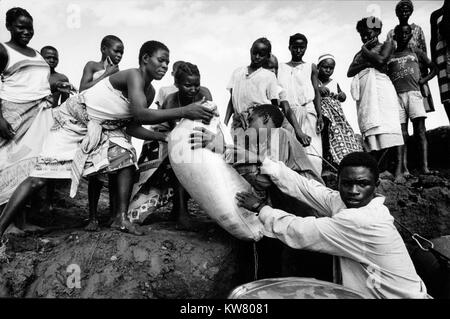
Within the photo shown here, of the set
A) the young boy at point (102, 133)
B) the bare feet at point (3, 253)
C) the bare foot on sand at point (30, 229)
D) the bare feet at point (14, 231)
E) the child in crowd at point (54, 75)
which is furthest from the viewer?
the child in crowd at point (54, 75)

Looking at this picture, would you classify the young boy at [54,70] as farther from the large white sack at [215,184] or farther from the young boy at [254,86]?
the large white sack at [215,184]

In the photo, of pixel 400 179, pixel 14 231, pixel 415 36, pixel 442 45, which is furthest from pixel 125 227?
pixel 415 36

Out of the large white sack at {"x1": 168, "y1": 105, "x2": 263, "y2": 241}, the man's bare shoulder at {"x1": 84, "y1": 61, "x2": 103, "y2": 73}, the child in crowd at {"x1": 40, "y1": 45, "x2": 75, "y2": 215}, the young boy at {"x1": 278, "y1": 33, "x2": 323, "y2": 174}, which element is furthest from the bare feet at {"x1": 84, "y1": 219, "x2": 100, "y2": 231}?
the young boy at {"x1": 278, "y1": 33, "x2": 323, "y2": 174}

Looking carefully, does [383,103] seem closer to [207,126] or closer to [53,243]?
[207,126]

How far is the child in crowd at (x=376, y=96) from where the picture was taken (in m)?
4.20

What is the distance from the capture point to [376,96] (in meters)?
4.24

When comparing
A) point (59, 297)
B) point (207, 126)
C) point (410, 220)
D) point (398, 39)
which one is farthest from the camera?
point (398, 39)

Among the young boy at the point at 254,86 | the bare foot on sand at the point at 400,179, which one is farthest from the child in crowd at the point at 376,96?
the young boy at the point at 254,86

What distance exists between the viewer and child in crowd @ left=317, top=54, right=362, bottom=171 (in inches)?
170

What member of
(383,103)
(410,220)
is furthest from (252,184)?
(383,103)

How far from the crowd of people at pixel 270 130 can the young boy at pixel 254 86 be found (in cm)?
1

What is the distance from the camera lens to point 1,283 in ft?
7.75

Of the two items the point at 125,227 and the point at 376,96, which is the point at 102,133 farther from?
the point at 376,96

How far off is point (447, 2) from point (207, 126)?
11.1 ft
